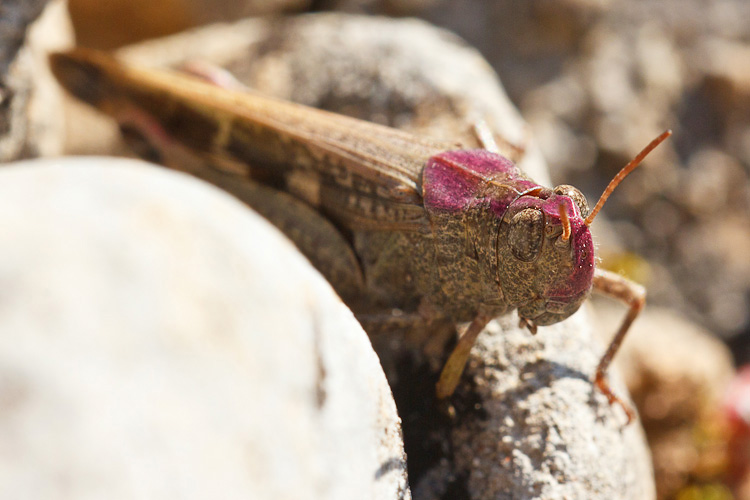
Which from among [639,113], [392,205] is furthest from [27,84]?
[639,113]

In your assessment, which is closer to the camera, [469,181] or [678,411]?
[469,181]

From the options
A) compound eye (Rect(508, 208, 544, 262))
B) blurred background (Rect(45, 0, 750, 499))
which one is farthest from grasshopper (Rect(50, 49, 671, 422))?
blurred background (Rect(45, 0, 750, 499))

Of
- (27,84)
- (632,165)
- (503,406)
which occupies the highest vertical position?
(632,165)

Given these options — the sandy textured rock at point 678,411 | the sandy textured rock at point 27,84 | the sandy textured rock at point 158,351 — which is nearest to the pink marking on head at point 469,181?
the sandy textured rock at point 158,351

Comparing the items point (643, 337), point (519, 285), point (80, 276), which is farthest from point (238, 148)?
point (643, 337)

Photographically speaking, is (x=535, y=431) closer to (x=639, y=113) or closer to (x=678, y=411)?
(x=678, y=411)

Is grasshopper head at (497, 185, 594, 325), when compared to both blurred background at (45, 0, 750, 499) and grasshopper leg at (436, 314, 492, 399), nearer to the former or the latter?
grasshopper leg at (436, 314, 492, 399)

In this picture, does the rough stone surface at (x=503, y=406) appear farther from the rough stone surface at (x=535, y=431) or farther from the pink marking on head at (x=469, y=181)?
the pink marking on head at (x=469, y=181)
